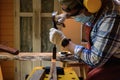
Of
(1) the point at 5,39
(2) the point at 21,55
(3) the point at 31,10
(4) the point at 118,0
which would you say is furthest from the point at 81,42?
(4) the point at 118,0

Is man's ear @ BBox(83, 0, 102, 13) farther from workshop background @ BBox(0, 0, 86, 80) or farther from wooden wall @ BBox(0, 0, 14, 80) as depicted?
wooden wall @ BBox(0, 0, 14, 80)

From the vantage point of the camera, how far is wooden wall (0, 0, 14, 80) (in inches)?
160

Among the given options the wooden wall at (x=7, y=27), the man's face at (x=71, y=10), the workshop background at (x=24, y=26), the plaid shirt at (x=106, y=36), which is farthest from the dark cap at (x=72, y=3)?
the wooden wall at (x=7, y=27)

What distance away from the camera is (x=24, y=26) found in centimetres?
409

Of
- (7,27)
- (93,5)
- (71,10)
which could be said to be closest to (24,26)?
(7,27)

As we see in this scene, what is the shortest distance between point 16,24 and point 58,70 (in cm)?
240

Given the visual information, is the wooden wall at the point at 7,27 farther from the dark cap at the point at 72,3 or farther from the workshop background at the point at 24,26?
the dark cap at the point at 72,3

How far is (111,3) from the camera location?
3.62 feet

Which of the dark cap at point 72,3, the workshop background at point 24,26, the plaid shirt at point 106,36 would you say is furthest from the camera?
the workshop background at point 24,26

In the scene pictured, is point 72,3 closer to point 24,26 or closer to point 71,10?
point 71,10

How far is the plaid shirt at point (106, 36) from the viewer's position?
3.44 feet

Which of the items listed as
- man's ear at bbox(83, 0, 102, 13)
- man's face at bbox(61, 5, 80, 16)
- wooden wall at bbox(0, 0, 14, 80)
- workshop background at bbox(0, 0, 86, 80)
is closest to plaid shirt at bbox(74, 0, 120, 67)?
man's ear at bbox(83, 0, 102, 13)

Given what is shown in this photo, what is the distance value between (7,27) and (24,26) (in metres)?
0.30

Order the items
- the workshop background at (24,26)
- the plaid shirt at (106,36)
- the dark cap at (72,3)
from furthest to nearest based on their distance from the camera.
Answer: the workshop background at (24,26) → the dark cap at (72,3) → the plaid shirt at (106,36)
